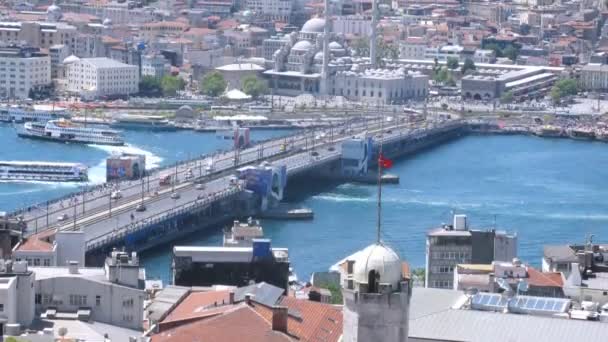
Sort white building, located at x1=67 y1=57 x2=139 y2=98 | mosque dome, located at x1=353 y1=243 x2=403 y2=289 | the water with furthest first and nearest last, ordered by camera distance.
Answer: white building, located at x1=67 y1=57 x2=139 y2=98 < the water < mosque dome, located at x1=353 y1=243 x2=403 y2=289

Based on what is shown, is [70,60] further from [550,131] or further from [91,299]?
[91,299]

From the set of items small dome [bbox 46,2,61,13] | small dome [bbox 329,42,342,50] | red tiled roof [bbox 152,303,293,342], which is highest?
red tiled roof [bbox 152,303,293,342]

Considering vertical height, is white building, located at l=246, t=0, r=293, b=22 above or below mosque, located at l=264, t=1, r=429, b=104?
above

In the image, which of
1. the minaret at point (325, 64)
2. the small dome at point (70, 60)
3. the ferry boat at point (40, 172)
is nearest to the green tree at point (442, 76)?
the minaret at point (325, 64)

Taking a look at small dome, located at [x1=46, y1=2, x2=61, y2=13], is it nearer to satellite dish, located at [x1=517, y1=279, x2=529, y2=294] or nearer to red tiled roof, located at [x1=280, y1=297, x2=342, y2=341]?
satellite dish, located at [x1=517, y1=279, x2=529, y2=294]

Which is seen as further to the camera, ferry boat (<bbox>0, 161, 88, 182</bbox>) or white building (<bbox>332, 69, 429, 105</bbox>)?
white building (<bbox>332, 69, 429, 105</bbox>)

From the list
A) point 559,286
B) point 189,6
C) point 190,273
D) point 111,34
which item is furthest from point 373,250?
point 189,6

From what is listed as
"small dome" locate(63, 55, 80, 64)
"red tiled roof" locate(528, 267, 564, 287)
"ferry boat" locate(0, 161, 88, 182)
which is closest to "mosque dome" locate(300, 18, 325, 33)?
"small dome" locate(63, 55, 80, 64)
